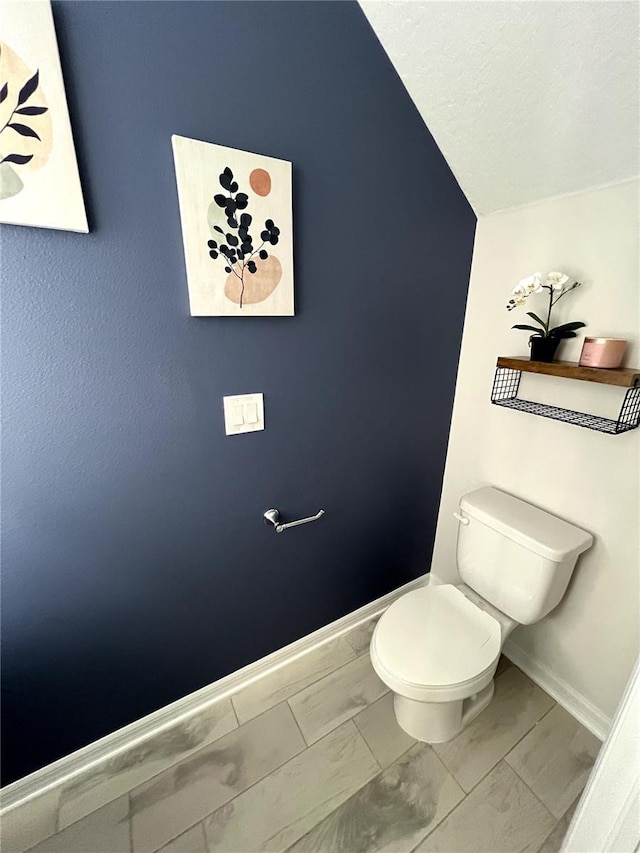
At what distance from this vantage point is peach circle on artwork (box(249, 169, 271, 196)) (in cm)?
89

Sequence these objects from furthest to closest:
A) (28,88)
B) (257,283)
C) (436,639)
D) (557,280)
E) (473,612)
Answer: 1. (473,612)
2. (436,639)
3. (557,280)
4. (257,283)
5. (28,88)

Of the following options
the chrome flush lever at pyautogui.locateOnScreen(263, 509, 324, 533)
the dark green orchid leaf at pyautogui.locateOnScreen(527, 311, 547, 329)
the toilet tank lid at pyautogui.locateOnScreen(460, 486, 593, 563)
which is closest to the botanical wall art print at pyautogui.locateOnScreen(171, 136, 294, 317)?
the chrome flush lever at pyautogui.locateOnScreen(263, 509, 324, 533)

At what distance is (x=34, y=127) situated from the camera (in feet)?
2.18

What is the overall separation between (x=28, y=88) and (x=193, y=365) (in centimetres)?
59

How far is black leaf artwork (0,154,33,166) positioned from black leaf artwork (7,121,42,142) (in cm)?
3

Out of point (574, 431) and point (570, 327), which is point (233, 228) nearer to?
point (570, 327)

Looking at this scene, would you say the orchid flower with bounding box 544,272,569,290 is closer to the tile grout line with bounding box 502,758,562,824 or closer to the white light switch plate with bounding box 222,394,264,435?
the white light switch plate with bounding box 222,394,264,435

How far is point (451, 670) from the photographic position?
1.08m

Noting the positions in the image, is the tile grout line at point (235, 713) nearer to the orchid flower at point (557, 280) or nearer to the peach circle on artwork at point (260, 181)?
the peach circle on artwork at point (260, 181)

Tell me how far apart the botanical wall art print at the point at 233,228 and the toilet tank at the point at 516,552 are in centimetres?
109

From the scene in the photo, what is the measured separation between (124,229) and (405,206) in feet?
2.88

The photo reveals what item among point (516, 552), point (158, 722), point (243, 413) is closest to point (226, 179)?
point (243, 413)

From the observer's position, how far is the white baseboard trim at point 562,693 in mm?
1278

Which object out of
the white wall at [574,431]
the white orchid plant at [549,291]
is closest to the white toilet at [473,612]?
the white wall at [574,431]
